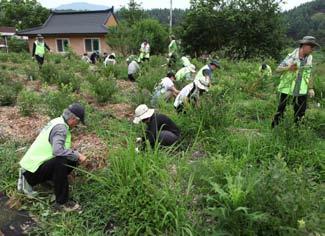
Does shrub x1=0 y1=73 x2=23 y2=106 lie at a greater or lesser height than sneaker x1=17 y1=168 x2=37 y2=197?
greater

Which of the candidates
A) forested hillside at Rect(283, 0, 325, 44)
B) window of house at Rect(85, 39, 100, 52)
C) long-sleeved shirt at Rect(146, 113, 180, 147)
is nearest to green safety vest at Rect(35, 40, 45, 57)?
long-sleeved shirt at Rect(146, 113, 180, 147)

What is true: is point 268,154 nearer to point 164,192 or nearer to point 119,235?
point 164,192

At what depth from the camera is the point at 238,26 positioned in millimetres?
20031

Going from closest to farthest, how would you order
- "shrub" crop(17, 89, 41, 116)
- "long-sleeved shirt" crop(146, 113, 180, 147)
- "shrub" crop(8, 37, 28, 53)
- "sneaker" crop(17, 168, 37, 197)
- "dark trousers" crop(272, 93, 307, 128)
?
"sneaker" crop(17, 168, 37, 197), "long-sleeved shirt" crop(146, 113, 180, 147), "dark trousers" crop(272, 93, 307, 128), "shrub" crop(17, 89, 41, 116), "shrub" crop(8, 37, 28, 53)

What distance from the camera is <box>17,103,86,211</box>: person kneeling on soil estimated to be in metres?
3.41

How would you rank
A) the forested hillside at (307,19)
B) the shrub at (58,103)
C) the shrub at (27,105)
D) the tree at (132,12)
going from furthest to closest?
the forested hillside at (307,19) → the tree at (132,12) → the shrub at (27,105) → the shrub at (58,103)

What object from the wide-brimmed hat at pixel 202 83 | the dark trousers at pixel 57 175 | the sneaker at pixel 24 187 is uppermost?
the wide-brimmed hat at pixel 202 83

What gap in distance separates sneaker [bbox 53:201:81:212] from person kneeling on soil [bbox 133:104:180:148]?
3.52ft

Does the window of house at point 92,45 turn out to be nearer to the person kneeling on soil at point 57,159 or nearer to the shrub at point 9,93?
the shrub at point 9,93

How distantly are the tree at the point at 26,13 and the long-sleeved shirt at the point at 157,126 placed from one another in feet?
119

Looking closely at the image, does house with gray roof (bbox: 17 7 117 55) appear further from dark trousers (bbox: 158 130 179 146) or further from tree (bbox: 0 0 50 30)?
dark trousers (bbox: 158 130 179 146)

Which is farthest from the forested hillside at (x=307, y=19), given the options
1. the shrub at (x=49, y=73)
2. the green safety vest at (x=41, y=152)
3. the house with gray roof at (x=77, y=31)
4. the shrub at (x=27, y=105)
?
the green safety vest at (x=41, y=152)

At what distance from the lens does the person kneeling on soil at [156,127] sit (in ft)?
14.3

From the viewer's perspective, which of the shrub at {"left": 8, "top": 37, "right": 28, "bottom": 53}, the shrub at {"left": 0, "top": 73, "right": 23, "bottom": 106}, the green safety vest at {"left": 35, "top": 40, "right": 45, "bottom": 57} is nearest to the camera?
the shrub at {"left": 0, "top": 73, "right": 23, "bottom": 106}
